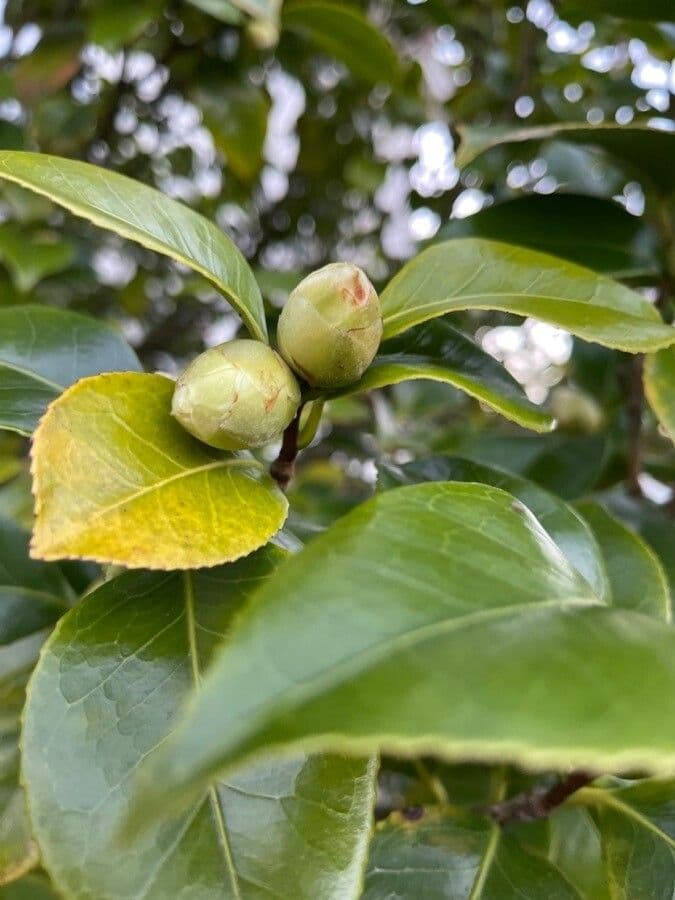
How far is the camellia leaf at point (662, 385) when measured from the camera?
53 centimetres

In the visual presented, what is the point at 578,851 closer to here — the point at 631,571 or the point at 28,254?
the point at 631,571

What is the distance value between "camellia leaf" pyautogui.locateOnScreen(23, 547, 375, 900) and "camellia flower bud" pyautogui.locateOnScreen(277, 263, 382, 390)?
0.14m

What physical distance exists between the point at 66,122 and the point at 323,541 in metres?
0.97

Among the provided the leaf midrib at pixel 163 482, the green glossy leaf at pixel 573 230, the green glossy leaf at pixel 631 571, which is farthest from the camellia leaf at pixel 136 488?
the green glossy leaf at pixel 573 230

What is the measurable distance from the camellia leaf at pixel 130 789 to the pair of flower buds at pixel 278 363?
10 centimetres

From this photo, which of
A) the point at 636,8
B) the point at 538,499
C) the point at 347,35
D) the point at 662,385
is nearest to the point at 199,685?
the point at 538,499

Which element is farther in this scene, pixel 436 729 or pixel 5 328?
pixel 5 328

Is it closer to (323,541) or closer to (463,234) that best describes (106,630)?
(323,541)

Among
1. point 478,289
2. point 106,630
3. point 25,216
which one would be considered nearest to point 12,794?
point 106,630

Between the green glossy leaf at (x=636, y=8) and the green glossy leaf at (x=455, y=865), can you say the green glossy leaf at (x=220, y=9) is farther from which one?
the green glossy leaf at (x=455, y=865)

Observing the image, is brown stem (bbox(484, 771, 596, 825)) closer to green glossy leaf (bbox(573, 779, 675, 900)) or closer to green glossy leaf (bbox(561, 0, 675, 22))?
green glossy leaf (bbox(573, 779, 675, 900))

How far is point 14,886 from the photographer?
0.77 metres

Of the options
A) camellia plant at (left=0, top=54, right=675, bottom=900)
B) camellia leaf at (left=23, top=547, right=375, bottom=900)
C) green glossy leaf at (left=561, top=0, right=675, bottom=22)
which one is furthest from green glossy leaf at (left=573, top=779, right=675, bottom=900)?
green glossy leaf at (left=561, top=0, right=675, bottom=22)

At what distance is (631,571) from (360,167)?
109 centimetres
